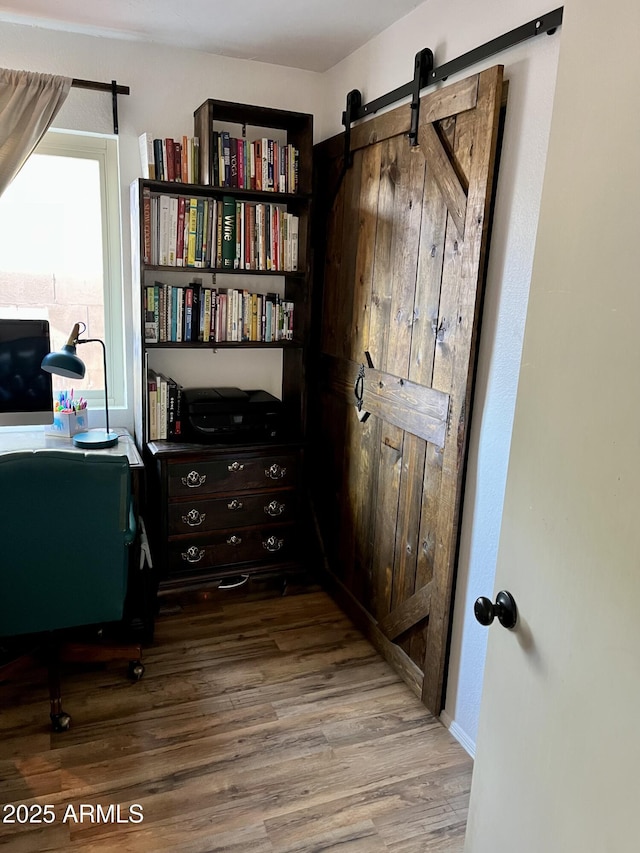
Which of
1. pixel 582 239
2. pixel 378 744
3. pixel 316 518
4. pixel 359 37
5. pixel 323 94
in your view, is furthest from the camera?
pixel 316 518

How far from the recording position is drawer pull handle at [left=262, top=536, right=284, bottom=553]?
2996mm

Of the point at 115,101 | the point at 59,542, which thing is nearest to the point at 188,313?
the point at 115,101

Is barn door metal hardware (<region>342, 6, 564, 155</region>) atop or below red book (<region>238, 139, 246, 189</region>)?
atop

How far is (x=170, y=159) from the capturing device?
262cm

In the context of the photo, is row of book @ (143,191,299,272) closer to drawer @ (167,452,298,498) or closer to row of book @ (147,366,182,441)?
row of book @ (147,366,182,441)

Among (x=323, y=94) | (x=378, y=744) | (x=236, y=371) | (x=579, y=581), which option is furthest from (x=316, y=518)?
(x=579, y=581)

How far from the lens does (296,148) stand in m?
2.87

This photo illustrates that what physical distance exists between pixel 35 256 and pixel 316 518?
1825mm

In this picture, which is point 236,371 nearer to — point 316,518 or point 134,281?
point 134,281

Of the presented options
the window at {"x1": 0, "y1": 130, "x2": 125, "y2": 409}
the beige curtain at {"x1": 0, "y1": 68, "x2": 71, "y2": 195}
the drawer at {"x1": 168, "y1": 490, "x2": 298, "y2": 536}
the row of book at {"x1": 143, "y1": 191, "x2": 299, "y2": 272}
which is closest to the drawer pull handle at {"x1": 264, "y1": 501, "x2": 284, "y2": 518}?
the drawer at {"x1": 168, "y1": 490, "x2": 298, "y2": 536}

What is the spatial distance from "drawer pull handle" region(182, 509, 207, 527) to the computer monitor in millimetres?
719

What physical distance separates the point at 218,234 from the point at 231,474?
107 cm

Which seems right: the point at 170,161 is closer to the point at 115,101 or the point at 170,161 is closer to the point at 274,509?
the point at 115,101

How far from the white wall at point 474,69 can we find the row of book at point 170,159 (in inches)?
8.4
